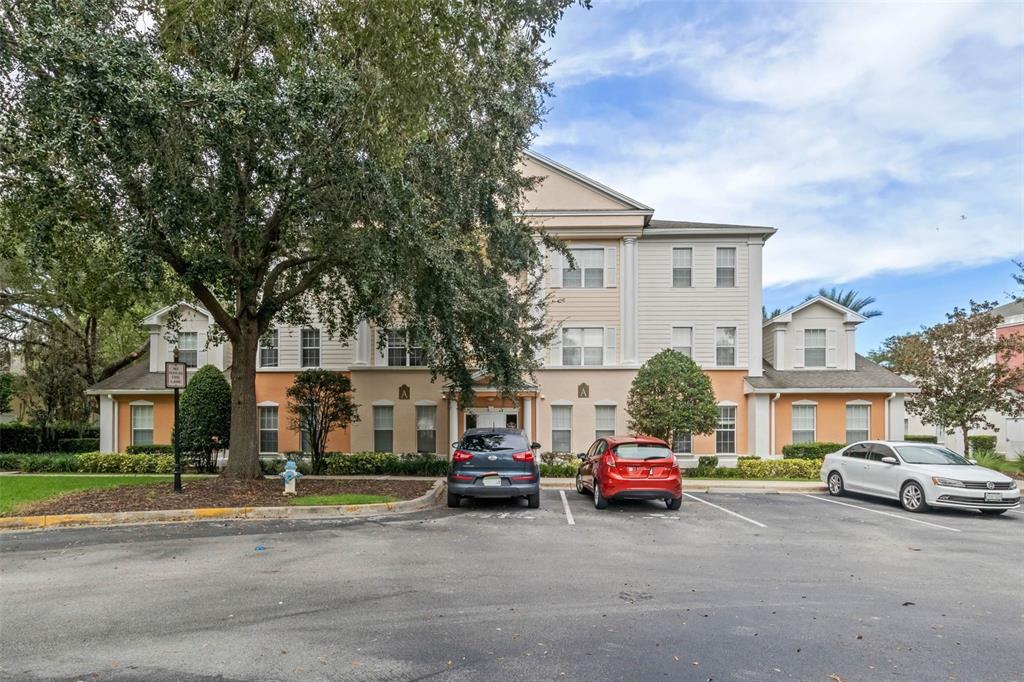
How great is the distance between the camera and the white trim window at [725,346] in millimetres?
22062

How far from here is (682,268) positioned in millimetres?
22312

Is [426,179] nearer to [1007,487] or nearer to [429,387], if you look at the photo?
[429,387]

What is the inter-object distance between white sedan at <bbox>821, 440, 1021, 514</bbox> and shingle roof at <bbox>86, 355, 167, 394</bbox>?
2250 centimetres

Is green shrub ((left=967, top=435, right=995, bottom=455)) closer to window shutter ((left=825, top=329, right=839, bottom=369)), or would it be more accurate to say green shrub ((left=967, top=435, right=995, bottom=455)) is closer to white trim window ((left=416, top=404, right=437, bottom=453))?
window shutter ((left=825, top=329, right=839, bottom=369))

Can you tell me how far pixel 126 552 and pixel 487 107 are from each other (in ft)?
34.3

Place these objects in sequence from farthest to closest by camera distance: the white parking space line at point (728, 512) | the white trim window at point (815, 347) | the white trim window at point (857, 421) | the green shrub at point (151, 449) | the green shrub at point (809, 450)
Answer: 1. the white trim window at point (815, 347)
2. the white trim window at point (857, 421)
3. the green shrub at point (151, 449)
4. the green shrub at point (809, 450)
5. the white parking space line at point (728, 512)

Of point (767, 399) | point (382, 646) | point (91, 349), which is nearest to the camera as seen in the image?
point (382, 646)

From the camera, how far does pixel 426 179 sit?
41.5ft

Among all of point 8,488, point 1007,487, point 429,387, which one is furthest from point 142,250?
point 1007,487

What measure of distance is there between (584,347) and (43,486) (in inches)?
643

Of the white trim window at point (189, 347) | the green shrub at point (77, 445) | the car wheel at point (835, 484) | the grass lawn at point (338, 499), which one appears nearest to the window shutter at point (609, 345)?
the car wheel at point (835, 484)

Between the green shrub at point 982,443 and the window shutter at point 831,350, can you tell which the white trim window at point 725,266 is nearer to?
the window shutter at point 831,350

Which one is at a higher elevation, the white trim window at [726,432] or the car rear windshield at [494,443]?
the car rear windshield at [494,443]

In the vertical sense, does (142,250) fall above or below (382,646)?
above
